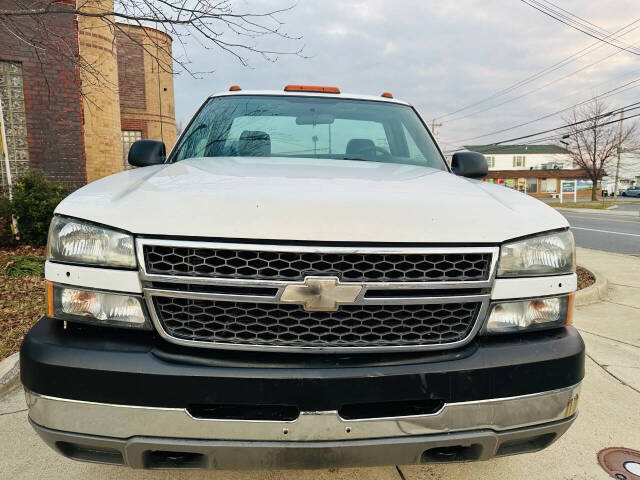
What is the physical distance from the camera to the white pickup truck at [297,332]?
142cm

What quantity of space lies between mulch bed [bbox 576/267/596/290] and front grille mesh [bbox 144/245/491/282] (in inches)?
211

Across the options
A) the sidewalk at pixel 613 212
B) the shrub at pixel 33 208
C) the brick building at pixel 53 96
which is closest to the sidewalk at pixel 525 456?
the shrub at pixel 33 208

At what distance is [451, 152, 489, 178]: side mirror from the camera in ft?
8.96

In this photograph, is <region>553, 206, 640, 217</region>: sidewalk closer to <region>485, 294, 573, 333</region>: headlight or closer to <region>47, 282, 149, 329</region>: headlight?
<region>485, 294, 573, 333</region>: headlight

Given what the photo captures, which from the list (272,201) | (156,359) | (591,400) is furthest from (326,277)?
(591,400)

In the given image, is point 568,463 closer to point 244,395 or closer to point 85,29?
point 244,395

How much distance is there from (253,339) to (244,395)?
18 centimetres

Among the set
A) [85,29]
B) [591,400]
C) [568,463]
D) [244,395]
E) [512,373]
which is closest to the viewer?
[244,395]

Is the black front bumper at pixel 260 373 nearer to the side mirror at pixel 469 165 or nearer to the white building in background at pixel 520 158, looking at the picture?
the side mirror at pixel 469 165

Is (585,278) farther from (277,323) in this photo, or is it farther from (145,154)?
(277,323)

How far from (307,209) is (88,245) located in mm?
738

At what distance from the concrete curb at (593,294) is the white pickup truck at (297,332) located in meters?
4.22

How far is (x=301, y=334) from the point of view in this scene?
150 centimetres

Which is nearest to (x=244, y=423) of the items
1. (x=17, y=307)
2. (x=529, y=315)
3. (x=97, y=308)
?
(x=97, y=308)
